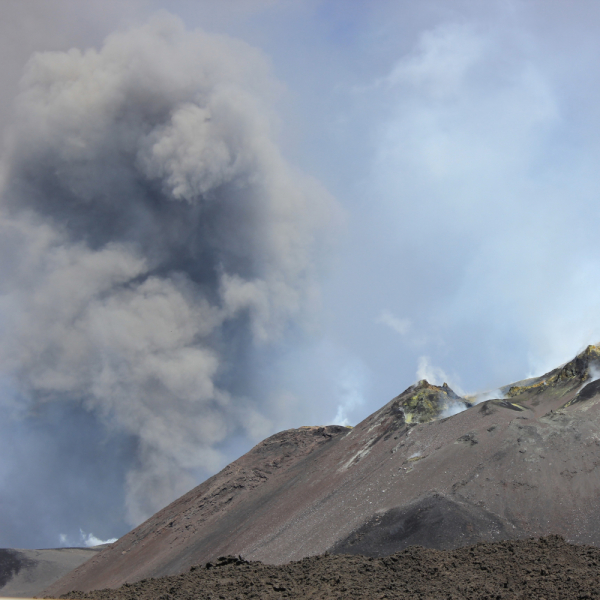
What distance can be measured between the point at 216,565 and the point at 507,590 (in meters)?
10.7

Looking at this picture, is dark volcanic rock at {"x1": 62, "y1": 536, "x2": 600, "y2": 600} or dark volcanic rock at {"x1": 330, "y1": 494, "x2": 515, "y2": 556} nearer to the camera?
dark volcanic rock at {"x1": 62, "y1": 536, "x2": 600, "y2": 600}

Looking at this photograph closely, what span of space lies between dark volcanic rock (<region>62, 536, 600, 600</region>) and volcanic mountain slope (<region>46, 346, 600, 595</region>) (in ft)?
9.18

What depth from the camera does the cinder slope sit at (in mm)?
69250

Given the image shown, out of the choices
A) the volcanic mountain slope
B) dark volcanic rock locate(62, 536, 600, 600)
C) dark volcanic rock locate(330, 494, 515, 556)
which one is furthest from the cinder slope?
dark volcanic rock locate(62, 536, 600, 600)

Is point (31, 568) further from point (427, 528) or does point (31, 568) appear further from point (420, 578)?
point (420, 578)

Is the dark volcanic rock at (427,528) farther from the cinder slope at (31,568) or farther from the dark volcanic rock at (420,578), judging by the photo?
the cinder slope at (31,568)

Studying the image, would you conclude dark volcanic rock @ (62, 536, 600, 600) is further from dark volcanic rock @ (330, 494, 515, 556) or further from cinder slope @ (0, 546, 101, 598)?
cinder slope @ (0, 546, 101, 598)

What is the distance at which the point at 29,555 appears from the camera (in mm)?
78938

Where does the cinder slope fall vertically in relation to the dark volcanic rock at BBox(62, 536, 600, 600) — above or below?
above

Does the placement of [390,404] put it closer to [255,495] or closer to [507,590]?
[255,495]

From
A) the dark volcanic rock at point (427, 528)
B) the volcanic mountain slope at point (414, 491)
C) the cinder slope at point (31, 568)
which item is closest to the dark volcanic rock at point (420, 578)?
the dark volcanic rock at point (427, 528)

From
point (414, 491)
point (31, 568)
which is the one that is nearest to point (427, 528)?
point (414, 491)

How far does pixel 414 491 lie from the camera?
83.4ft

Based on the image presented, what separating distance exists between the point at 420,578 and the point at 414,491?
421 inches
